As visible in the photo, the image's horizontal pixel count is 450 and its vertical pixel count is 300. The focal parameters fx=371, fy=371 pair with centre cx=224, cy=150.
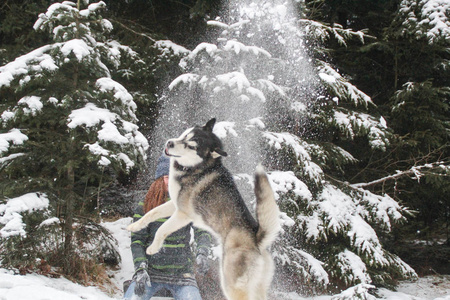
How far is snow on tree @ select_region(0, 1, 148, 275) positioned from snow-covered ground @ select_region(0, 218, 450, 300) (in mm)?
460

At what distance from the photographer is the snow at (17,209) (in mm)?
3982

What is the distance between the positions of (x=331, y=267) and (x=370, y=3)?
6.35 meters

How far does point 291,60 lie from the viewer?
6.11m

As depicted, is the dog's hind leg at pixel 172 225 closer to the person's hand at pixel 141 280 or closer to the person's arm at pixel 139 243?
the person's hand at pixel 141 280

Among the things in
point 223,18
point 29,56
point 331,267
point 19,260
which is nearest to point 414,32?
point 223,18

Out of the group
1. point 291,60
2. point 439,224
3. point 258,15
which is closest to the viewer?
point 258,15

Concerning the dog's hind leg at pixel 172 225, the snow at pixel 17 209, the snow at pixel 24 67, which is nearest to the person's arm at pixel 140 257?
the dog's hind leg at pixel 172 225

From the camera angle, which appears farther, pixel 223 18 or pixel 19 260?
pixel 223 18

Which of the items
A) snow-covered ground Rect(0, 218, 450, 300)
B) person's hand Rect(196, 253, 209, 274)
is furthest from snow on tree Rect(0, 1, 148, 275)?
person's hand Rect(196, 253, 209, 274)

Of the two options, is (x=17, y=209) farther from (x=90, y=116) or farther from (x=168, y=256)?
(x=168, y=256)

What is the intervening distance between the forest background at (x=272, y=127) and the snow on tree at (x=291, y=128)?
5 cm

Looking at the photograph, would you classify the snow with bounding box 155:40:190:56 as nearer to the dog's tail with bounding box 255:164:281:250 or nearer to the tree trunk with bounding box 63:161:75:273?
the tree trunk with bounding box 63:161:75:273

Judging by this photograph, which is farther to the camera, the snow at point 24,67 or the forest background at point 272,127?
the forest background at point 272,127

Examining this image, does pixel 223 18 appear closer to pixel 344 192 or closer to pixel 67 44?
pixel 67 44
